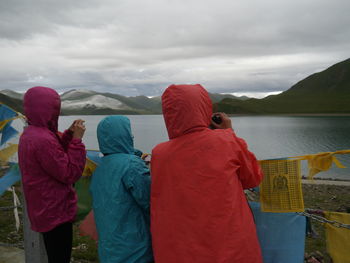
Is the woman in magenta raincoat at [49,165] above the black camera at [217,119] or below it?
below

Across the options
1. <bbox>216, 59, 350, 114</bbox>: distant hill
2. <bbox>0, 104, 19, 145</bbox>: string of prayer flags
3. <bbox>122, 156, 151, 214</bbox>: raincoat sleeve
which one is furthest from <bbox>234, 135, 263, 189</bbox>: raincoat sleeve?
<bbox>216, 59, 350, 114</bbox>: distant hill

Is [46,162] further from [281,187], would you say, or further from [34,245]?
[281,187]

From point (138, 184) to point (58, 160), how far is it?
80cm

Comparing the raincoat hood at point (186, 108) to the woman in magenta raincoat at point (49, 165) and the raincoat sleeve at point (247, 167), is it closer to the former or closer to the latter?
the raincoat sleeve at point (247, 167)

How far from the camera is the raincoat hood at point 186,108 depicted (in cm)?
244

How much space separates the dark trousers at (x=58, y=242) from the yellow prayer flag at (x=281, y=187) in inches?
79.1

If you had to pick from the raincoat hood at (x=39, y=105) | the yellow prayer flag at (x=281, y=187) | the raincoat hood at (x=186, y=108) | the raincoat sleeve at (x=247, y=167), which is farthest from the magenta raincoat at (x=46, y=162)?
the yellow prayer flag at (x=281, y=187)

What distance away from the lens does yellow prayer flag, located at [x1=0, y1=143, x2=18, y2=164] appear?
16.2 ft

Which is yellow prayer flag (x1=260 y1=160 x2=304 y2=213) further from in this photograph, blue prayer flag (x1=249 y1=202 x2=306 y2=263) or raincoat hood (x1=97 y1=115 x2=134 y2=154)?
raincoat hood (x1=97 y1=115 x2=134 y2=154)

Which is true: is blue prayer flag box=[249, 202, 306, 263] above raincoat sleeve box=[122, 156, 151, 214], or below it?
below

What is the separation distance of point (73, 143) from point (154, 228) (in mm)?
1218

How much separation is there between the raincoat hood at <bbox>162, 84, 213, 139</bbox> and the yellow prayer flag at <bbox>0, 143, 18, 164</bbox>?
11.4 ft

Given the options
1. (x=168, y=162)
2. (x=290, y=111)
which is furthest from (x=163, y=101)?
(x=290, y=111)

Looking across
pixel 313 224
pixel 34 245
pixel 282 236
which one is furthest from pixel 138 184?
pixel 313 224
